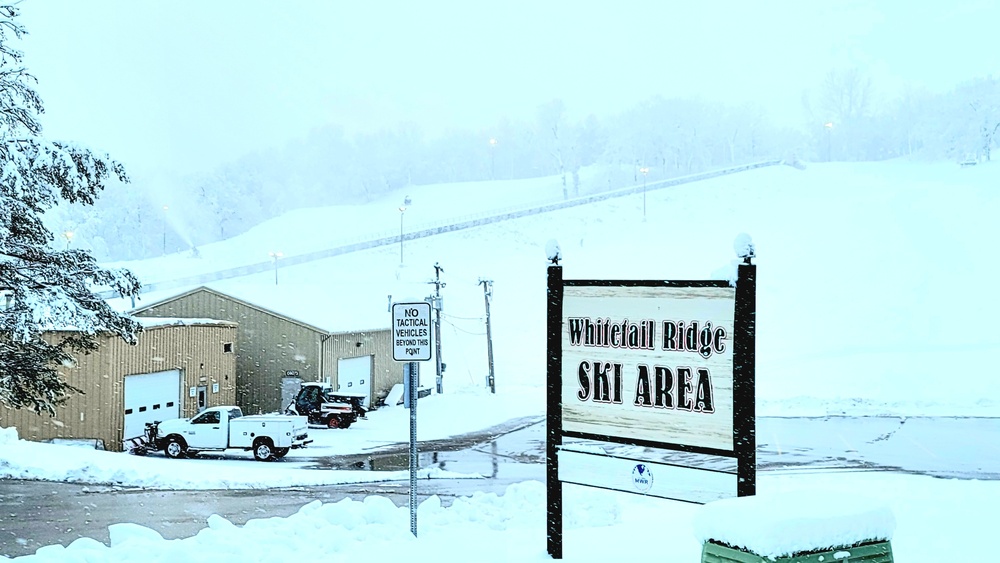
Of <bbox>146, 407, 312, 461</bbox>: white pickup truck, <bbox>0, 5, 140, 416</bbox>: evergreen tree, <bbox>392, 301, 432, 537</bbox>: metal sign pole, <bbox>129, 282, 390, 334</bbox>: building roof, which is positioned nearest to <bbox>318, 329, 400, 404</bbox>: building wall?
<bbox>129, 282, 390, 334</bbox>: building roof

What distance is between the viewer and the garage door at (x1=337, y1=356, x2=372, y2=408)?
40.4 meters

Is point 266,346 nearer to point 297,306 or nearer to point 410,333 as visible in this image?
point 297,306

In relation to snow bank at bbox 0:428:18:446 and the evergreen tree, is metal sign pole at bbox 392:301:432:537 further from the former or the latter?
snow bank at bbox 0:428:18:446

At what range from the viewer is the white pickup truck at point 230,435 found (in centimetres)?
2577

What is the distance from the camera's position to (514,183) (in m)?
142

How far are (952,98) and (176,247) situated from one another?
425 ft

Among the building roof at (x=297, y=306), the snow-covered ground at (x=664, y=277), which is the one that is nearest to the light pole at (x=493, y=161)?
the snow-covered ground at (x=664, y=277)

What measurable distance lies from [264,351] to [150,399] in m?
8.21

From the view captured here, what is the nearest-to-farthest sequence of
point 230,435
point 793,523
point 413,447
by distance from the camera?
point 793,523 < point 413,447 < point 230,435

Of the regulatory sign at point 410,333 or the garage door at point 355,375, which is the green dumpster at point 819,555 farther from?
the garage door at point 355,375

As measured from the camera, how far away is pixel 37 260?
41.7 feet

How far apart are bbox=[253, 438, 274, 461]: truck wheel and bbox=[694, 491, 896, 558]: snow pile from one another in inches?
872

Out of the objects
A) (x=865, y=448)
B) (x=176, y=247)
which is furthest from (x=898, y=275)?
(x=176, y=247)

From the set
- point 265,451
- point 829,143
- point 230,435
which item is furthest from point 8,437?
point 829,143
